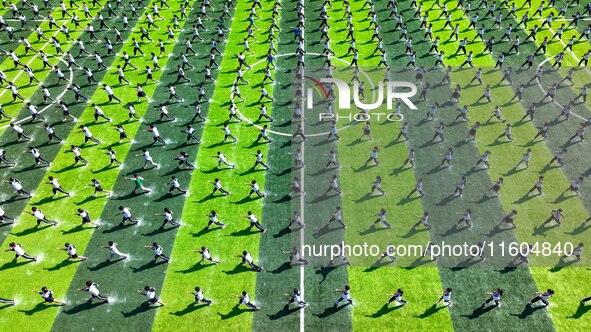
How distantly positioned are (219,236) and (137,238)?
4.50m

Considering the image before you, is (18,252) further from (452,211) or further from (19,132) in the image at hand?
(452,211)

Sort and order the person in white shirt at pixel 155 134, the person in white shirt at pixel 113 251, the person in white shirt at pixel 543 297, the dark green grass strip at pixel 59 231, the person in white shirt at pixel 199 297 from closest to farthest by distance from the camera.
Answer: the person in white shirt at pixel 543 297 → the person in white shirt at pixel 199 297 → the dark green grass strip at pixel 59 231 → the person in white shirt at pixel 113 251 → the person in white shirt at pixel 155 134

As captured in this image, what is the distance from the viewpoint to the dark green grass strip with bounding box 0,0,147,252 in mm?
25406

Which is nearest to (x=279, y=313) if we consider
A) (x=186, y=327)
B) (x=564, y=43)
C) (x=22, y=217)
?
(x=186, y=327)

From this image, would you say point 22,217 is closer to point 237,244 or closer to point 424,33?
point 237,244

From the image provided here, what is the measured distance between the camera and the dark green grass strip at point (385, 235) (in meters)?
19.2

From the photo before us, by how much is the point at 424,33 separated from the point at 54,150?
34.0 m

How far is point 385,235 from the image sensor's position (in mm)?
22688

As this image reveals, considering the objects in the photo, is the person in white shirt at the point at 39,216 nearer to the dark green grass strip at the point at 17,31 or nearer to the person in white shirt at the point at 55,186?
the person in white shirt at the point at 55,186

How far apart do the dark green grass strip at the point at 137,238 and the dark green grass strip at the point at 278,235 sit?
196 inches

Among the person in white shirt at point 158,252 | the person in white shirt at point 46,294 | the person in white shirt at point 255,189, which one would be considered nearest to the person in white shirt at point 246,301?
the person in white shirt at point 158,252

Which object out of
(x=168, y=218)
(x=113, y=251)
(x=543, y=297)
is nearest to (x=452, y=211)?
(x=543, y=297)

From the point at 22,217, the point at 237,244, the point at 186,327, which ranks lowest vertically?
the point at 186,327

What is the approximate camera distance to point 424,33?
40.7 metres
